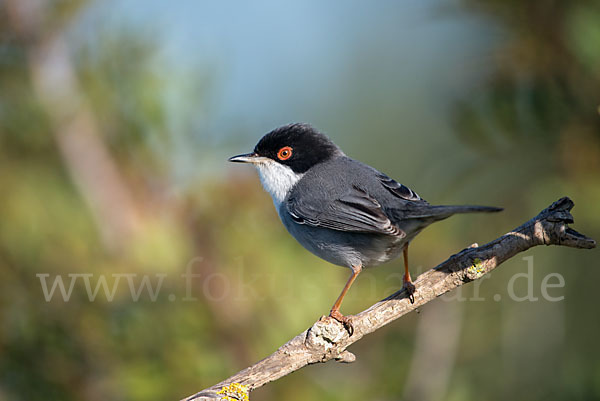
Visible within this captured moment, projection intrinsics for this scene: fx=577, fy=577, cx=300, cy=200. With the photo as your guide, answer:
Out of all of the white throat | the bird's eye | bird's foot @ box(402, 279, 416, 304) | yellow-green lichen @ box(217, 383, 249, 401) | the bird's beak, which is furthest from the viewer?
the bird's eye

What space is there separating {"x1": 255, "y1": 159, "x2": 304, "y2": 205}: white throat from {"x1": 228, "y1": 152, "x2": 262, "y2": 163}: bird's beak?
68 millimetres

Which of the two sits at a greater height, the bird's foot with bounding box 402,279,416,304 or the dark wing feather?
the dark wing feather

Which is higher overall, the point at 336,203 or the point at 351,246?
the point at 336,203

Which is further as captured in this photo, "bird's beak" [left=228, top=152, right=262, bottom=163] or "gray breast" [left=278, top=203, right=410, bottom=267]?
"bird's beak" [left=228, top=152, right=262, bottom=163]

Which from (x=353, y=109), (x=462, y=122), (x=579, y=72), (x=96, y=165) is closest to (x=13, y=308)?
(x=96, y=165)

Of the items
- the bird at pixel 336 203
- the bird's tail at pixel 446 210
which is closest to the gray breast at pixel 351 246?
the bird at pixel 336 203

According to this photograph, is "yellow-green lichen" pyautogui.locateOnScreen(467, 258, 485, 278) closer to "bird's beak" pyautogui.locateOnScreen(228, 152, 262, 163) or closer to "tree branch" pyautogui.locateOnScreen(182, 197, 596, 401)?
"tree branch" pyautogui.locateOnScreen(182, 197, 596, 401)

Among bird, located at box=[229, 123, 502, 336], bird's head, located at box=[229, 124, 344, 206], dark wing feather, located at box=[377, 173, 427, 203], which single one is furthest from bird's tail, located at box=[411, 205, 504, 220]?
bird's head, located at box=[229, 124, 344, 206]

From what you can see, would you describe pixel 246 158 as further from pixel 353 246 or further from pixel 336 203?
pixel 353 246

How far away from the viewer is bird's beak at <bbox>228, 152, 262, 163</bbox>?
14.7 ft

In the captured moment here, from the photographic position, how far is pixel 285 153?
15.5 feet

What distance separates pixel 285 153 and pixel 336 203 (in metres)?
0.84

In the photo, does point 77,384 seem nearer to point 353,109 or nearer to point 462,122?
point 462,122

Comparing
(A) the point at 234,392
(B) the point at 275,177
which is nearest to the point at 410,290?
(A) the point at 234,392
